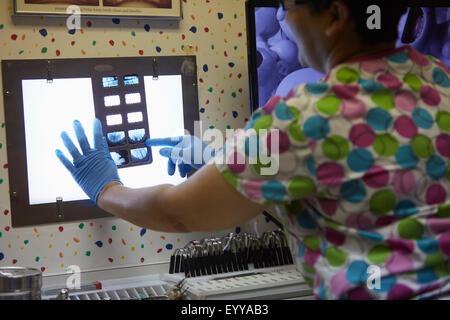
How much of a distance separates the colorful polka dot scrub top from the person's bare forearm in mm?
191

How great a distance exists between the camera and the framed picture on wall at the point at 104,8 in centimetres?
173

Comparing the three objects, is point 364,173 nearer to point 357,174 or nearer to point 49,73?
point 357,174

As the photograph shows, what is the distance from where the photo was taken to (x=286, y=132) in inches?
37.9

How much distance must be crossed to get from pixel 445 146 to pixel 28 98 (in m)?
1.24

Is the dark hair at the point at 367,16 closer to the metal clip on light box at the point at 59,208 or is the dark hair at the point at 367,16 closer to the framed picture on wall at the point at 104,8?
the framed picture on wall at the point at 104,8

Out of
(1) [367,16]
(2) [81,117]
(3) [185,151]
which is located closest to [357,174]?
(1) [367,16]

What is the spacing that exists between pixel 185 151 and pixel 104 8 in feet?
1.81

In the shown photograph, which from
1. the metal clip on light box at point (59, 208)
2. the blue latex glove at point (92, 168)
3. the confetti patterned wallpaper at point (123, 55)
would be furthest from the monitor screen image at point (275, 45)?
the metal clip on light box at point (59, 208)

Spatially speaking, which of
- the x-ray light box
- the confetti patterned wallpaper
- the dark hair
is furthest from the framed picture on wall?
the dark hair

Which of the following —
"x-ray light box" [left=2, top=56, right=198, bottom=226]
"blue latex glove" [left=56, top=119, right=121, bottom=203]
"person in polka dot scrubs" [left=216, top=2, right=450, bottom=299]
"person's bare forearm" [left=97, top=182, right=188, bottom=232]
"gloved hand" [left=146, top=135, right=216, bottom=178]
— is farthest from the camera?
"x-ray light box" [left=2, top=56, right=198, bottom=226]

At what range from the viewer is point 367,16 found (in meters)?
1.06

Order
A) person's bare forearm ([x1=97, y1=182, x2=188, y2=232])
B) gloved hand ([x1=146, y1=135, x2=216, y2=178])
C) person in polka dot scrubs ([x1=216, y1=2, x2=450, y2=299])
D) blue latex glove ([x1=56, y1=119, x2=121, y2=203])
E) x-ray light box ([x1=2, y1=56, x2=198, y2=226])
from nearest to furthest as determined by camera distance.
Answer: person in polka dot scrubs ([x1=216, y1=2, x2=450, y2=299]), person's bare forearm ([x1=97, y1=182, x2=188, y2=232]), blue latex glove ([x1=56, y1=119, x2=121, y2=203]), gloved hand ([x1=146, y1=135, x2=216, y2=178]), x-ray light box ([x1=2, y1=56, x2=198, y2=226])

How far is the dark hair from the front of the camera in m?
1.05

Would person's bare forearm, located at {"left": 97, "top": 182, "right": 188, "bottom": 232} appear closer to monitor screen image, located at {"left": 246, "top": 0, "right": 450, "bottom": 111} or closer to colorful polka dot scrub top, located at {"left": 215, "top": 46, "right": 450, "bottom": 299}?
colorful polka dot scrub top, located at {"left": 215, "top": 46, "right": 450, "bottom": 299}
